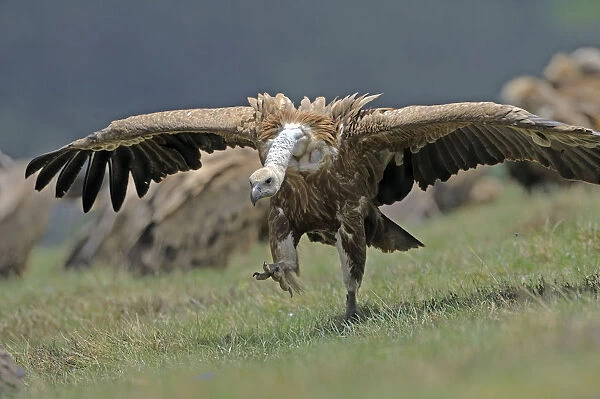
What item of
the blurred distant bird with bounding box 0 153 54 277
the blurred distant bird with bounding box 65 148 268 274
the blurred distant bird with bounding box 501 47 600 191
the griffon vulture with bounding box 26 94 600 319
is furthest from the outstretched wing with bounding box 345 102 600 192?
the blurred distant bird with bounding box 0 153 54 277

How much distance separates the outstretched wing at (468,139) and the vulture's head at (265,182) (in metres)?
0.76

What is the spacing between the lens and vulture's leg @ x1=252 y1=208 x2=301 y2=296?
22.5ft

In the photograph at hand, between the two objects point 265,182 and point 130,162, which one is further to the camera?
point 130,162

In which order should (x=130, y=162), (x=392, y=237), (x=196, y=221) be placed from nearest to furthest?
(x=392, y=237), (x=130, y=162), (x=196, y=221)

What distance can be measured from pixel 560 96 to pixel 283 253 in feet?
31.7

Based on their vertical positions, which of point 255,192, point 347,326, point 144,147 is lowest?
point 347,326

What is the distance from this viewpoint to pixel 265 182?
645 cm

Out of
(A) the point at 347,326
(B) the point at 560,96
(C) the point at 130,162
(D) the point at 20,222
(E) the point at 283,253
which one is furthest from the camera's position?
(B) the point at 560,96

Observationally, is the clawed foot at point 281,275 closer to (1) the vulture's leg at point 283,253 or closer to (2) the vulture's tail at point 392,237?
(1) the vulture's leg at point 283,253

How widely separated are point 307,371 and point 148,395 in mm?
697

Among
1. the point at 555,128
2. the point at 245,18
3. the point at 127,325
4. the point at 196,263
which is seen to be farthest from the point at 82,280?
the point at 245,18

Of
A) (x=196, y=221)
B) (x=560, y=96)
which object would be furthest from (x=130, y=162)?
(x=560, y=96)

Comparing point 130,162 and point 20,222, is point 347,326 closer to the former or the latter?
point 130,162

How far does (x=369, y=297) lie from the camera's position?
793 centimetres
